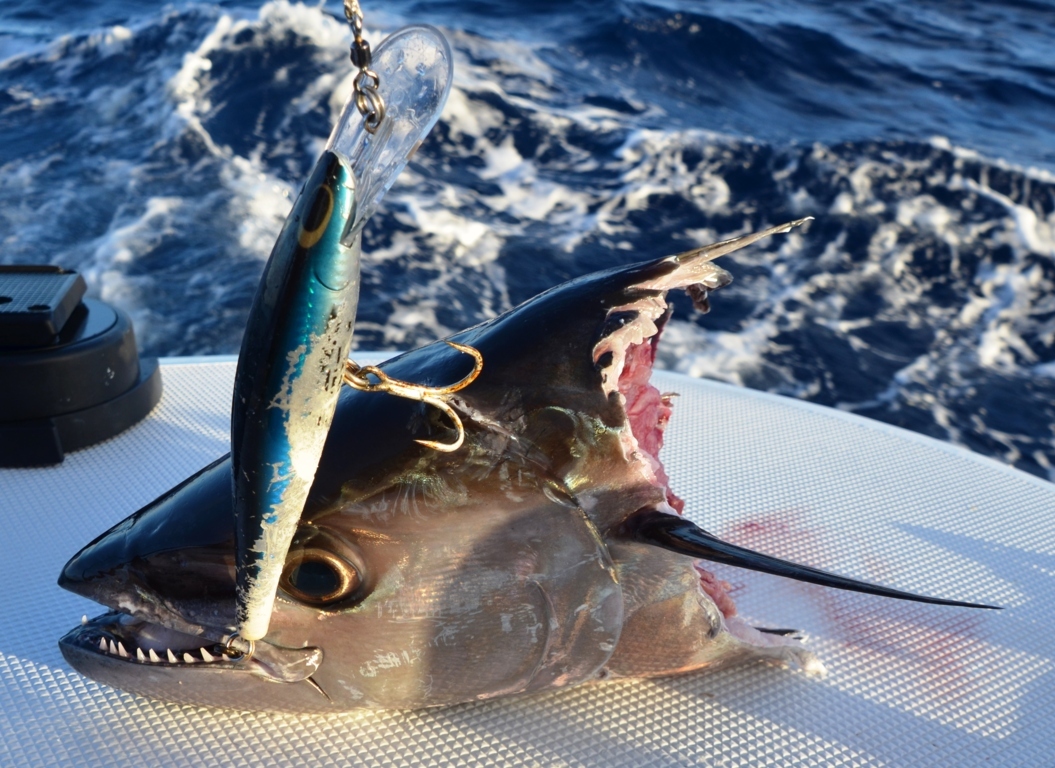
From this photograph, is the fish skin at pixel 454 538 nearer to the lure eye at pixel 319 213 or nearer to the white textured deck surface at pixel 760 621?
the white textured deck surface at pixel 760 621

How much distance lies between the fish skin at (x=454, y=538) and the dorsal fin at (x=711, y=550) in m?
0.03

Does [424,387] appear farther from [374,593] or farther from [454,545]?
[374,593]

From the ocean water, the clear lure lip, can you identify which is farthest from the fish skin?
the ocean water

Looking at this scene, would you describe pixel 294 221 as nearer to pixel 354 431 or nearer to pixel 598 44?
pixel 354 431

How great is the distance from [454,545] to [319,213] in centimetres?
74

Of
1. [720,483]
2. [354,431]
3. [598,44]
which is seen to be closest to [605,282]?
[354,431]

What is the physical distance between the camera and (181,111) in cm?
1107

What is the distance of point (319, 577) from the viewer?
1732 millimetres

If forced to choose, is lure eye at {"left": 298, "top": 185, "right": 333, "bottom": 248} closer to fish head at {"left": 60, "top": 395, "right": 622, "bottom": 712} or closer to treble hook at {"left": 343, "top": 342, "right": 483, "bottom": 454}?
treble hook at {"left": 343, "top": 342, "right": 483, "bottom": 454}

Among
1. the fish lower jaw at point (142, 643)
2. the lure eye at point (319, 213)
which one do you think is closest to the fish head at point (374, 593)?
the fish lower jaw at point (142, 643)

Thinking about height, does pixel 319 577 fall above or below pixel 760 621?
above

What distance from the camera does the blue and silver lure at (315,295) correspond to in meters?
1.27

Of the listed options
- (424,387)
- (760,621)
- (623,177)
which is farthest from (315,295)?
(623,177)

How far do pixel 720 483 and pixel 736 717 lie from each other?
3.62 ft
